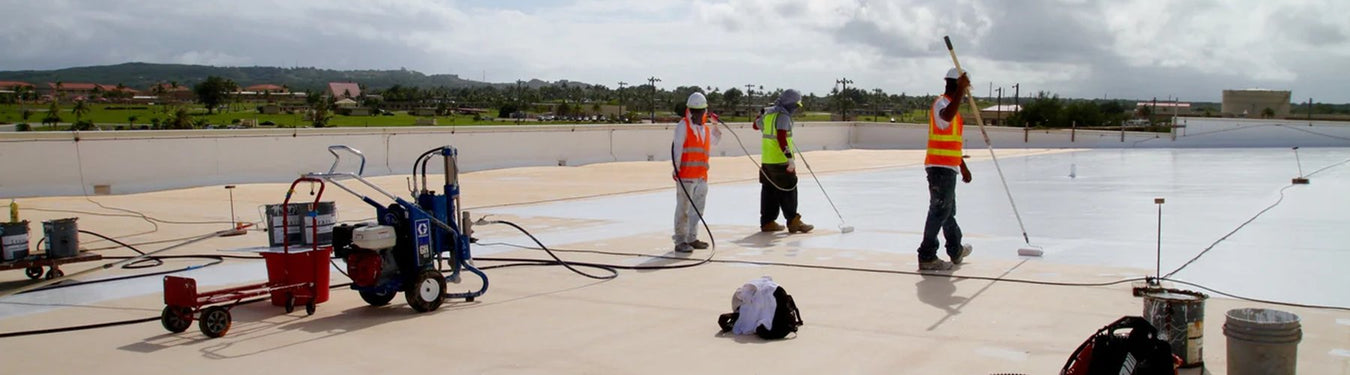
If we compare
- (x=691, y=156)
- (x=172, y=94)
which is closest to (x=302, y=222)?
(x=691, y=156)

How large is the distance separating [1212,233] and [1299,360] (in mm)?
5081

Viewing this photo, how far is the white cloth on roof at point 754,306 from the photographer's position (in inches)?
233

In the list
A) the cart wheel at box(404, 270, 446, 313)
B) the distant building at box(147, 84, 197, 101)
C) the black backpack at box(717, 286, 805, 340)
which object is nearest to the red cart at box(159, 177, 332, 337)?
the cart wheel at box(404, 270, 446, 313)

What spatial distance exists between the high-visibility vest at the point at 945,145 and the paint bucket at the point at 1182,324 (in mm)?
3150

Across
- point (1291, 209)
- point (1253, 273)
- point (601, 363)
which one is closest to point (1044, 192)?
point (1291, 209)

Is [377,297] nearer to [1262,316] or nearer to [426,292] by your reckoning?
[426,292]

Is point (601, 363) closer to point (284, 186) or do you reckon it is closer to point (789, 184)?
point (789, 184)

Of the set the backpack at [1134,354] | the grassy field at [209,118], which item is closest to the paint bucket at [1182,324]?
the backpack at [1134,354]

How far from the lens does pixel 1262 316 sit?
15.4 ft

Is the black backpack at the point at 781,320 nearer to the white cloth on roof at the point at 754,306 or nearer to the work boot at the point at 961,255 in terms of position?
the white cloth on roof at the point at 754,306

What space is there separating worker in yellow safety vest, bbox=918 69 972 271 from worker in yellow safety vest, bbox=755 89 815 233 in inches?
99.2

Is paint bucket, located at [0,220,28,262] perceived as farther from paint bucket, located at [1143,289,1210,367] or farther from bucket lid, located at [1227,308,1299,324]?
bucket lid, located at [1227,308,1299,324]

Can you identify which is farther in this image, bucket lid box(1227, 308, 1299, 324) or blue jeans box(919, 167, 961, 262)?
blue jeans box(919, 167, 961, 262)

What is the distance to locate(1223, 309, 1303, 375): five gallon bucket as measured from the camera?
4.53 meters
